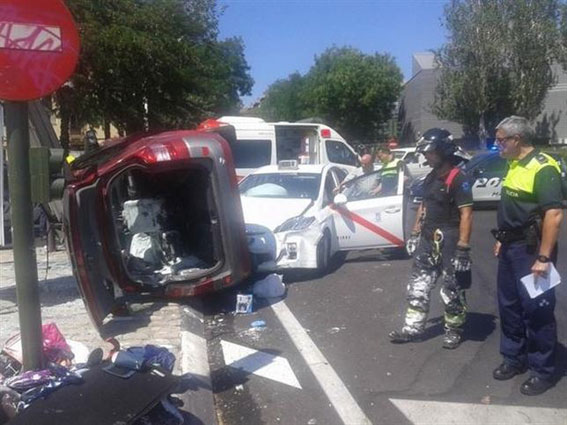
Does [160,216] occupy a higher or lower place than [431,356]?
higher

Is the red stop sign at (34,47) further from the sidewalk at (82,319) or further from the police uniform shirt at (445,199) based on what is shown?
the police uniform shirt at (445,199)

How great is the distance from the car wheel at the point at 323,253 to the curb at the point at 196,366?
204cm

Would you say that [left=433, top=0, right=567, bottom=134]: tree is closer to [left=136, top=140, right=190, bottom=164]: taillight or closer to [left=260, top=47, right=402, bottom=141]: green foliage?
[left=260, top=47, right=402, bottom=141]: green foliage

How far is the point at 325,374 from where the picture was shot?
19.3 ft

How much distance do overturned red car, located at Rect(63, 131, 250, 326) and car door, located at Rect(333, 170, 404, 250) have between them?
7.37ft

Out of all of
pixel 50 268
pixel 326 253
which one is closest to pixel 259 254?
pixel 326 253

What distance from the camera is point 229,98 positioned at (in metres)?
52.3

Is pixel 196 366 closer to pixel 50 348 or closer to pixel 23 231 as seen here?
pixel 50 348

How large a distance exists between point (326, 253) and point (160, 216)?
7.52 ft

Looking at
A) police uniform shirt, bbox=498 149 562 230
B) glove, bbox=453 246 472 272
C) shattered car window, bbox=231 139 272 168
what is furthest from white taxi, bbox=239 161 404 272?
shattered car window, bbox=231 139 272 168

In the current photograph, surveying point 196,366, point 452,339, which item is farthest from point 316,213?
point 196,366

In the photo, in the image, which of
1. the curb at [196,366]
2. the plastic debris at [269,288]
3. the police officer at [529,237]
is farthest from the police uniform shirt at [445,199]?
the plastic debris at [269,288]

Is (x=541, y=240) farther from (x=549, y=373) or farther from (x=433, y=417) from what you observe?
(x=433, y=417)

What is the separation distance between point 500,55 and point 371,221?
1437 inches
